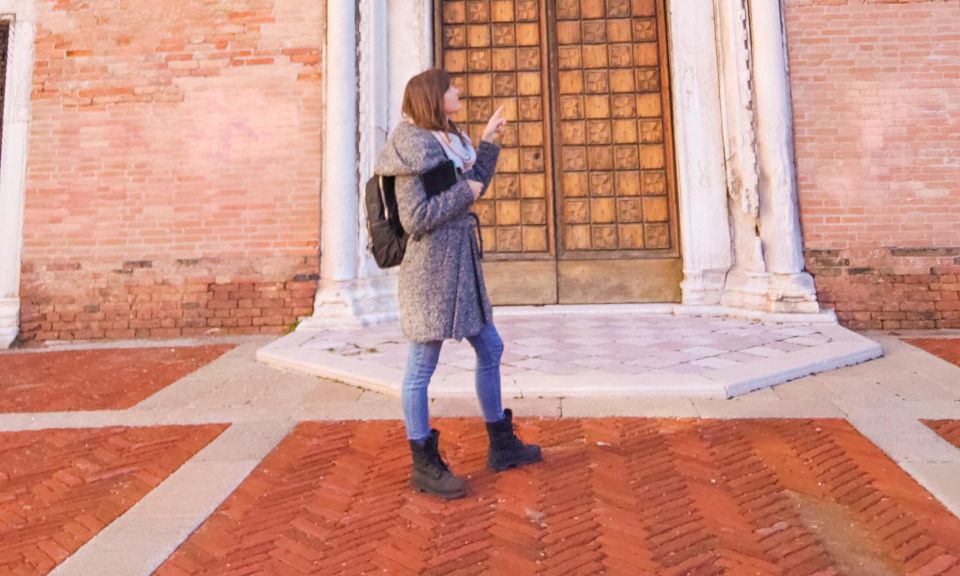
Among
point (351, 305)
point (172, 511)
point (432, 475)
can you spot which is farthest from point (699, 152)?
point (172, 511)

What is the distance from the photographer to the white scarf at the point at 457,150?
7.30 ft

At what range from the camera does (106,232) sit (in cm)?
625

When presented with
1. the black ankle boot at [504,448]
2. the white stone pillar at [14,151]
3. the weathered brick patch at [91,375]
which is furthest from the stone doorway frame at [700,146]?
the black ankle boot at [504,448]

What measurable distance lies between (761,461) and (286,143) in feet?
18.4

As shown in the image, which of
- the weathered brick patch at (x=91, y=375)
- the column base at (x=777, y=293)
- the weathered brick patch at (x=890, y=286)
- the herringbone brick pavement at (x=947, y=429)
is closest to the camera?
the herringbone brick pavement at (x=947, y=429)

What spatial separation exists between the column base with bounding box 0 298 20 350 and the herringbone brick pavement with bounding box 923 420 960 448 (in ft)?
26.0

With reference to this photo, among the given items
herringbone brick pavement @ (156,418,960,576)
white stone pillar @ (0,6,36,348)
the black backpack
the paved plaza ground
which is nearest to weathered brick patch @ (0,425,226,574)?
the paved plaza ground

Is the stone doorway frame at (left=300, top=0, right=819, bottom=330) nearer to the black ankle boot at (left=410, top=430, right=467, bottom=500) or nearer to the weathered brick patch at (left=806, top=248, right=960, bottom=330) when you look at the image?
the weathered brick patch at (left=806, top=248, right=960, bottom=330)

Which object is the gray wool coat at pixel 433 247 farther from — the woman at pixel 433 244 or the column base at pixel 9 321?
the column base at pixel 9 321

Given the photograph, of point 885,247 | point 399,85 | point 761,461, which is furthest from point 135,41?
point 885,247

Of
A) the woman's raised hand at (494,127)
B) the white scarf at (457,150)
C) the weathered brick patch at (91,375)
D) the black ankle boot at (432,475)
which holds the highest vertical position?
the woman's raised hand at (494,127)

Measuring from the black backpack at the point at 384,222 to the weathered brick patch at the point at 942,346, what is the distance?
427 centimetres

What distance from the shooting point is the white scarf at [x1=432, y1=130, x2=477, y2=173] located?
2227 mm

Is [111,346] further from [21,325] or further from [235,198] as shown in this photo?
[235,198]
